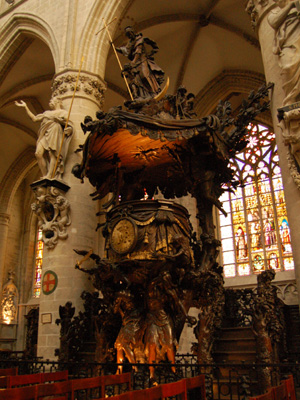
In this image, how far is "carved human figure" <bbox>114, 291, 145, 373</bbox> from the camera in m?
5.44

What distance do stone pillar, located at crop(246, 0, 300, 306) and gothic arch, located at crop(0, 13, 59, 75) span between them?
6654mm

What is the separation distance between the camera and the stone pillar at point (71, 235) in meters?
7.88

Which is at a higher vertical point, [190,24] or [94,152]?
[190,24]

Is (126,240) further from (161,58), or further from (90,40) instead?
(161,58)

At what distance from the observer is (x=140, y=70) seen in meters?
6.64

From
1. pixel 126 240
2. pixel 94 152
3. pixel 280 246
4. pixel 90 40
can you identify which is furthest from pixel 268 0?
pixel 280 246

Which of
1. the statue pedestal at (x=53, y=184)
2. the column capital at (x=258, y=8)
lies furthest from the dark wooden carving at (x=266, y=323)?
the statue pedestal at (x=53, y=184)

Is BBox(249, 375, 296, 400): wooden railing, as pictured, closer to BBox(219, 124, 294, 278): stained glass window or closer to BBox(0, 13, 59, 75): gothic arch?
BBox(219, 124, 294, 278): stained glass window

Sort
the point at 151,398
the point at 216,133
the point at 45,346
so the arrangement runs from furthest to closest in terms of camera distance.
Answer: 1. the point at 45,346
2. the point at 216,133
3. the point at 151,398

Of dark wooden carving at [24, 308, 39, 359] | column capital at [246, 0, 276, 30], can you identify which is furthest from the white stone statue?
dark wooden carving at [24, 308, 39, 359]

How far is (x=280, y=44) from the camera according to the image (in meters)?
5.67

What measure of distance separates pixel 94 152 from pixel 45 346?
4.16 meters

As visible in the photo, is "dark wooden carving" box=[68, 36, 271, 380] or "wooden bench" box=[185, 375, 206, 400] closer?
"wooden bench" box=[185, 375, 206, 400]

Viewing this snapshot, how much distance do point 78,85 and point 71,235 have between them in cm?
370
